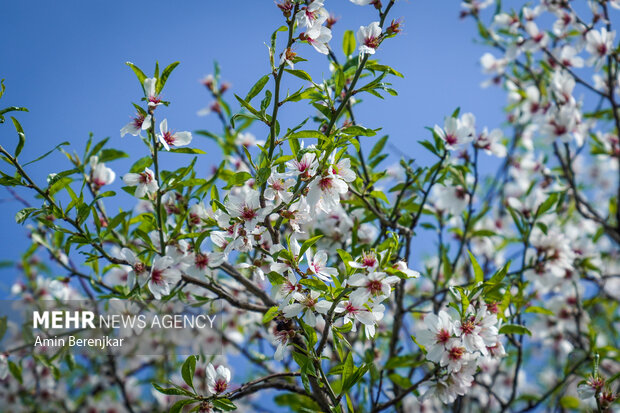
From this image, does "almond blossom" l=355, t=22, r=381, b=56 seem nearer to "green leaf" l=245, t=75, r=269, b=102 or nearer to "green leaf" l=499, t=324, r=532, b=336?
"green leaf" l=245, t=75, r=269, b=102

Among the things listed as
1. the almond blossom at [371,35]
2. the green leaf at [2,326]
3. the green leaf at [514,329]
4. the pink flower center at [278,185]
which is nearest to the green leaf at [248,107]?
the pink flower center at [278,185]

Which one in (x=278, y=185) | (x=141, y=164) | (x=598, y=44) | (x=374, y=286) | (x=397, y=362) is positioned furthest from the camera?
(x=598, y=44)

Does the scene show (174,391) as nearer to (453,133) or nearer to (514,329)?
(514,329)

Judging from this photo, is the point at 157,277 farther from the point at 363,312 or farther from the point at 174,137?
the point at 363,312

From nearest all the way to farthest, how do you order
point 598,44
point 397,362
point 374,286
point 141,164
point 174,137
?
1. point 374,286
2. point 174,137
3. point 141,164
4. point 397,362
5. point 598,44

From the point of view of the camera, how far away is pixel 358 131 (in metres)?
1.18

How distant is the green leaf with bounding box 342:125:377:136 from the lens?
1149 millimetres

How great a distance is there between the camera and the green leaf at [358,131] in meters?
1.15

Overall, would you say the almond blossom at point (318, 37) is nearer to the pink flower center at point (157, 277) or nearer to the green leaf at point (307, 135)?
the green leaf at point (307, 135)

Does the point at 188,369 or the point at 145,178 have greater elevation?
the point at 145,178

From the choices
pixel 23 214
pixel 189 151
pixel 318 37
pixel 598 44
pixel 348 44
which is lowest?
pixel 23 214

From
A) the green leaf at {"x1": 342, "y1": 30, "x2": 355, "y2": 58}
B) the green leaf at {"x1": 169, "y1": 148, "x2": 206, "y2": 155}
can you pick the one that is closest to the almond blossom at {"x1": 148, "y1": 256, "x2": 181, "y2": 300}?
the green leaf at {"x1": 169, "y1": 148, "x2": 206, "y2": 155}

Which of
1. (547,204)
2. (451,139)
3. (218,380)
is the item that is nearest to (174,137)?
(218,380)

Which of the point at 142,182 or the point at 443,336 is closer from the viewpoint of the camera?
the point at 443,336
